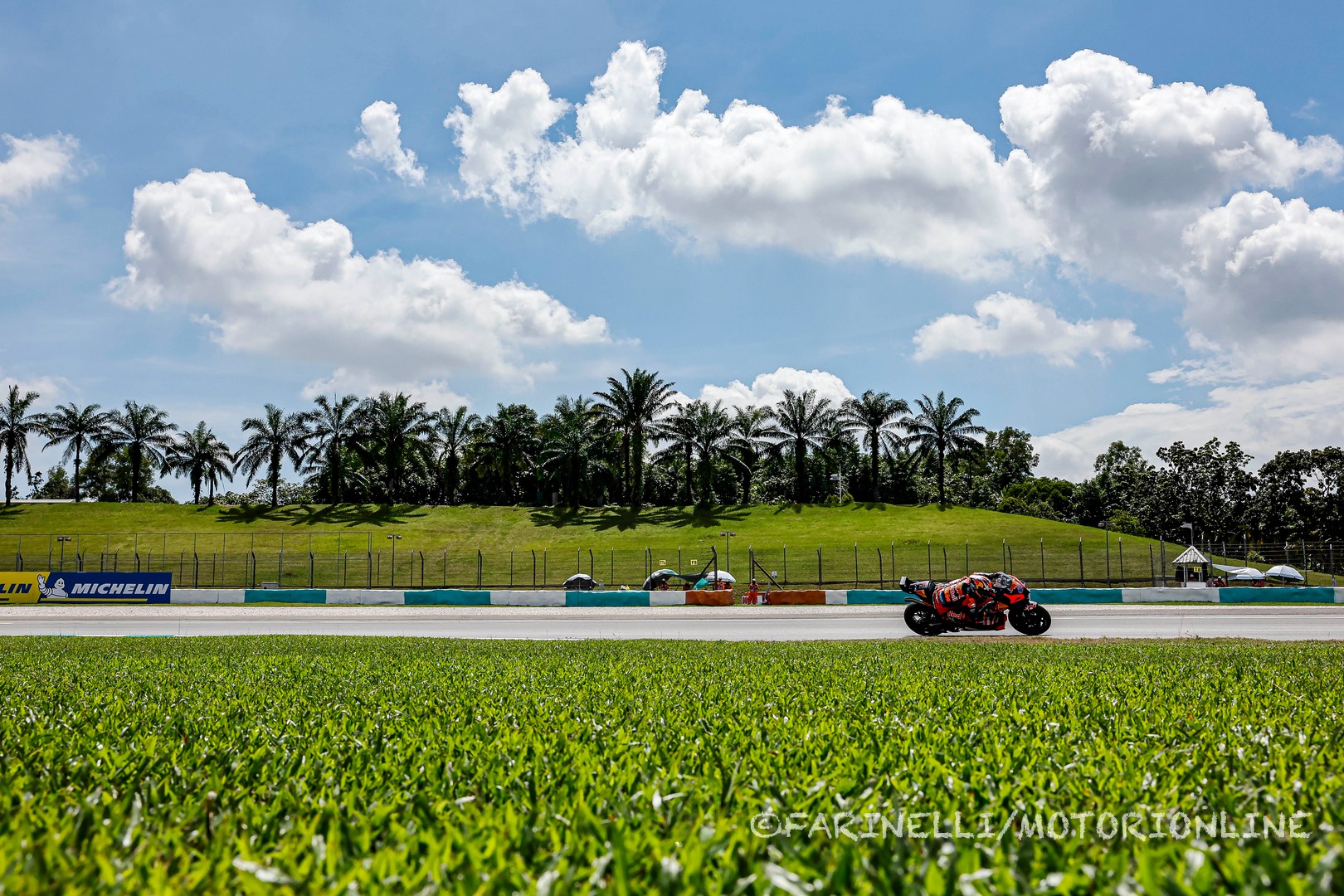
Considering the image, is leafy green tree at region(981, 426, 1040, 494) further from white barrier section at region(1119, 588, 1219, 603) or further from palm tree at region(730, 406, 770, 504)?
white barrier section at region(1119, 588, 1219, 603)

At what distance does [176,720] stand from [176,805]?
2.10 metres

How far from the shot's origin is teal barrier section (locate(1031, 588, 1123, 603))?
103 ft

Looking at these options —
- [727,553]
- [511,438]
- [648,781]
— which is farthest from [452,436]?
[648,781]

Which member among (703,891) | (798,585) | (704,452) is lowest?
Answer: (798,585)

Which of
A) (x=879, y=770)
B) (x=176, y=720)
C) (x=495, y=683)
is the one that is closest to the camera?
(x=879, y=770)

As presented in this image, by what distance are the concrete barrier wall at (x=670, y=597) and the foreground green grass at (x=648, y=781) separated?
26.7 m

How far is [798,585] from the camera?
45219 mm

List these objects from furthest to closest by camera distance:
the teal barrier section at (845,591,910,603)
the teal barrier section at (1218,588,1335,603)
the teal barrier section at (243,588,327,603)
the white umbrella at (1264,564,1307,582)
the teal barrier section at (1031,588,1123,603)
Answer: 1. the white umbrella at (1264,564,1307,582)
2. the teal barrier section at (243,588,327,603)
3. the teal barrier section at (845,591,910,603)
4. the teal barrier section at (1218,588,1335,603)
5. the teal barrier section at (1031,588,1123,603)

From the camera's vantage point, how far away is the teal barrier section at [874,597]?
3234cm

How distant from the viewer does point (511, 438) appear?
8588cm

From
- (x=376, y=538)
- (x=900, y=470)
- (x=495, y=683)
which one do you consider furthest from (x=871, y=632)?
(x=900, y=470)

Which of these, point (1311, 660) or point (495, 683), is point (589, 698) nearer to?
point (495, 683)

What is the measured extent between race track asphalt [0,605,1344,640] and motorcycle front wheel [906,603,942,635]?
1.13 feet

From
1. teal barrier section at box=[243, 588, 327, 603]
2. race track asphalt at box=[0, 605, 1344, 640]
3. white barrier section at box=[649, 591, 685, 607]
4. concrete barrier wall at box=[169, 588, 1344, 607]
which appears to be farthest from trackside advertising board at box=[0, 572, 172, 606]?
white barrier section at box=[649, 591, 685, 607]
